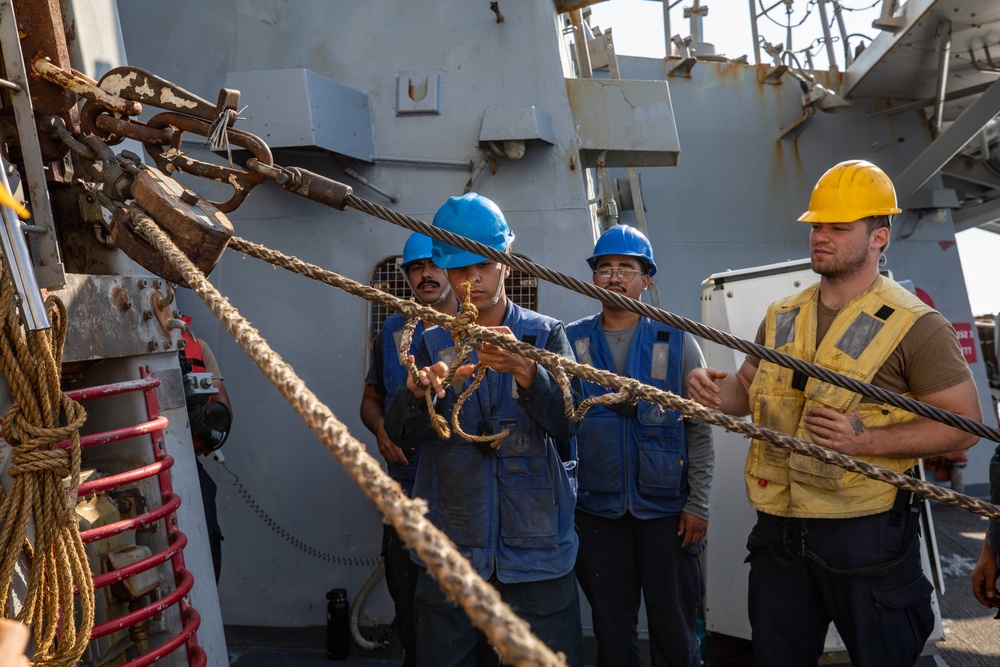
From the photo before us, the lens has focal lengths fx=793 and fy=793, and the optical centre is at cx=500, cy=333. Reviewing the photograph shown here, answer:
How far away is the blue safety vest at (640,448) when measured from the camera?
298cm

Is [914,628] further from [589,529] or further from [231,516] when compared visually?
[231,516]

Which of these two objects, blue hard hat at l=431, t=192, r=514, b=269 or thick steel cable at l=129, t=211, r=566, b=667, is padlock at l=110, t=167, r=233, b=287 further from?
blue hard hat at l=431, t=192, r=514, b=269

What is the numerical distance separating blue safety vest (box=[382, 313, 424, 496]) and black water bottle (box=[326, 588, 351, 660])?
35.9 inches

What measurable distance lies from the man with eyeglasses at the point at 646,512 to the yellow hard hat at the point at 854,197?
794mm

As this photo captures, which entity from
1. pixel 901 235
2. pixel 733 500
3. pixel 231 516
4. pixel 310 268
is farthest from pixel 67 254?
pixel 901 235

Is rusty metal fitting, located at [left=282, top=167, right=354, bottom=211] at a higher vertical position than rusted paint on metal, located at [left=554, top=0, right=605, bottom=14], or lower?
lower

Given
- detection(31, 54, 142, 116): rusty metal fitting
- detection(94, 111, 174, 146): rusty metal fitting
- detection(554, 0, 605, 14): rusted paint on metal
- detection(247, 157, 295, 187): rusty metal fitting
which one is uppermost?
detection(554, 0, 605, 14): rusted paint on metal

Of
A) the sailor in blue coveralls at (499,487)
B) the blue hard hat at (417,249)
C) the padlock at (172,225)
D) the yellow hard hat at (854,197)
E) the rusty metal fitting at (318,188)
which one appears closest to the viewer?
the padlock at (172,225)

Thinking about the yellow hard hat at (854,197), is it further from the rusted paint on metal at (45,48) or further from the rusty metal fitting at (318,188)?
the rusted paint on metal at (45,48)

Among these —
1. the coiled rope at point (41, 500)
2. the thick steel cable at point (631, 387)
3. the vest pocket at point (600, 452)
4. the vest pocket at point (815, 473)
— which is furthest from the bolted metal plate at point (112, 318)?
the vest pocket at point (815, 473)

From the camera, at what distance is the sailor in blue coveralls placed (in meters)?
2.28

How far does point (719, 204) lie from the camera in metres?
7.54

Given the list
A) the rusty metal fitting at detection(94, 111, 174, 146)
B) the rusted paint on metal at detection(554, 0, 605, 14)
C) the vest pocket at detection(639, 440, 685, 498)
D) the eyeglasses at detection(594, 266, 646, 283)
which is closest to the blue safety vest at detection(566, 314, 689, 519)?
the vest pocket at detection(639, 440, 685, 498)

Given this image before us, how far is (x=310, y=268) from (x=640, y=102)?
9.22 feet
